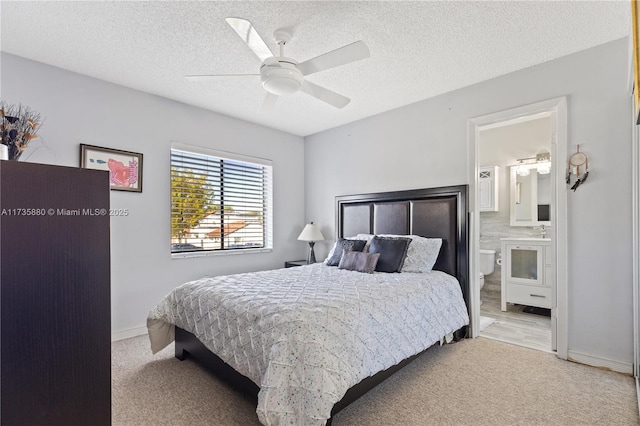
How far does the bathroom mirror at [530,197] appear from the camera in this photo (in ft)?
14.3

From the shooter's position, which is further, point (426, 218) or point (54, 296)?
point (426, 218)

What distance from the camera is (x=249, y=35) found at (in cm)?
188

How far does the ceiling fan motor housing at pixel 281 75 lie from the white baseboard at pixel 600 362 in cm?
313

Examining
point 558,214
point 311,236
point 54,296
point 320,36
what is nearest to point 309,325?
point 54,296

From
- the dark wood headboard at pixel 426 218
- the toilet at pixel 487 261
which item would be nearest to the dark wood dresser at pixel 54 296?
the dark wood headboard at pixel 426 218

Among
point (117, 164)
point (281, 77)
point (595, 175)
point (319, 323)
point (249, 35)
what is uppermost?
point (249, 35)

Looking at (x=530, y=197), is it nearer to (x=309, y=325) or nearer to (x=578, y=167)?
(x=578, y=167)

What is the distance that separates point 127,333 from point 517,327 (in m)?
4.17

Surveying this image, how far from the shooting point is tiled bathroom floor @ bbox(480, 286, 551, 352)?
10.2 feet

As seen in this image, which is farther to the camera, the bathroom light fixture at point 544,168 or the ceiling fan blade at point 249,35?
the bathroom light fixture at point 544,168

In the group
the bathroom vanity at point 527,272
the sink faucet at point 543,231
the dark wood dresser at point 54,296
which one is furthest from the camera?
the sink faucet at point 543,231

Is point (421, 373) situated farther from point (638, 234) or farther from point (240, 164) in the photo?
point (240, 164)

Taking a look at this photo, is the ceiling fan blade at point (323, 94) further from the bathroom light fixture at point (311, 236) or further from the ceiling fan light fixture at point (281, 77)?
the bathroom light fixture at point (311, 236)

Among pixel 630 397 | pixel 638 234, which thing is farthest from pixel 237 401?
pixel 638 234
